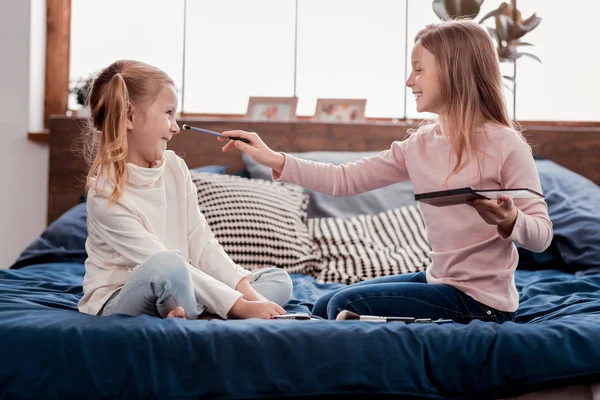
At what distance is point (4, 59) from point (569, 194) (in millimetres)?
2405

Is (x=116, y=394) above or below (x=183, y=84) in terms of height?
below

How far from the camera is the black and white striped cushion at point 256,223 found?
2352 millimetres

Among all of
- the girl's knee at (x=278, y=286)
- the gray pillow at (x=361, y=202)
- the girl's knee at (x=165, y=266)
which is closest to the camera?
the girl's knee at (x=165, y=266)

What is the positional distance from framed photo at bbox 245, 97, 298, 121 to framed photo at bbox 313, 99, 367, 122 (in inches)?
4.4

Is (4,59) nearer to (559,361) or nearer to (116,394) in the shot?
(116,394)

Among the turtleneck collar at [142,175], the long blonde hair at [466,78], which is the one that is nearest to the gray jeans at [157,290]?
the turtleneck collar at [142,175]

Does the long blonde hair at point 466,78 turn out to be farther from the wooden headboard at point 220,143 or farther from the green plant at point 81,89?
the green plant at point 81,89

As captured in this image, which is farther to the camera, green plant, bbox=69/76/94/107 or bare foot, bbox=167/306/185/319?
green plant, bbox=69/76/94/107

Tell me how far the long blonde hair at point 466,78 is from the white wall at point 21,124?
7.33 ft

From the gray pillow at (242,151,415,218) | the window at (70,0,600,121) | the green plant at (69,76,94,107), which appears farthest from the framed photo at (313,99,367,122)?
the green plant at (69,76,94,107)

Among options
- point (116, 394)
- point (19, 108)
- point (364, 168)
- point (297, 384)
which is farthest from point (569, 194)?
point (19, 108)

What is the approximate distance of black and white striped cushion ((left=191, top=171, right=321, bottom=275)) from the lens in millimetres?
2352

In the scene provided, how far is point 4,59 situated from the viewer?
3.28 m

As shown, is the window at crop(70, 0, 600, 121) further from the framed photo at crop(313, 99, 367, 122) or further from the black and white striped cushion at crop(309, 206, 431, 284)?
the black and white striped cushion at crop(309, 206, 431, 284)
